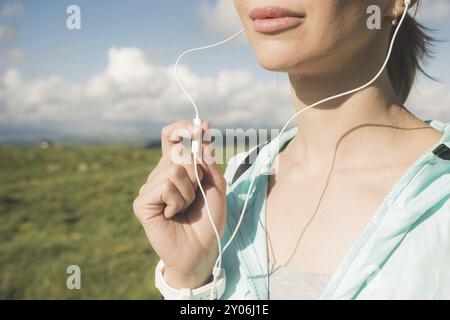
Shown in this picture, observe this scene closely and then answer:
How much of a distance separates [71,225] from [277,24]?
17.6ft

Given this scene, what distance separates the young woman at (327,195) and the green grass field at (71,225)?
3124mm

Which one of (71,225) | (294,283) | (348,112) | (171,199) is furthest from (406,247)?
(71,225)

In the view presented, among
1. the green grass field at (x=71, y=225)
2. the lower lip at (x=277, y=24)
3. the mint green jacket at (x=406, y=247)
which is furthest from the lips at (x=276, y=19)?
the green grass field at (x=71, y=225)

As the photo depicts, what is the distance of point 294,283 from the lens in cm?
163

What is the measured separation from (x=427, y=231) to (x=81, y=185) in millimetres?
6908

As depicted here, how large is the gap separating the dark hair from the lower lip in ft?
2.26

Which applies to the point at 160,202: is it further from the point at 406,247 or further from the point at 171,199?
the point at 406,247

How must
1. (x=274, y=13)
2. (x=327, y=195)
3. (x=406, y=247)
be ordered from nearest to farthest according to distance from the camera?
(x=406, y=247)
(x=274, y=13)
(x=327, y=195)

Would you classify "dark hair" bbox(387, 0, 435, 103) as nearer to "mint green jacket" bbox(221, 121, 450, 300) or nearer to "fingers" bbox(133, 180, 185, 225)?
"mint green jacket" bbox(221, 121, 450, 300)

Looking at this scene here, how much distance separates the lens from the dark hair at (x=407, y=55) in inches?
83.2

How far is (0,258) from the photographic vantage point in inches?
219

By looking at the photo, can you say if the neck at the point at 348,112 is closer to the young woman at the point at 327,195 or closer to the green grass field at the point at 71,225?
the young woman at the point at 327,195
